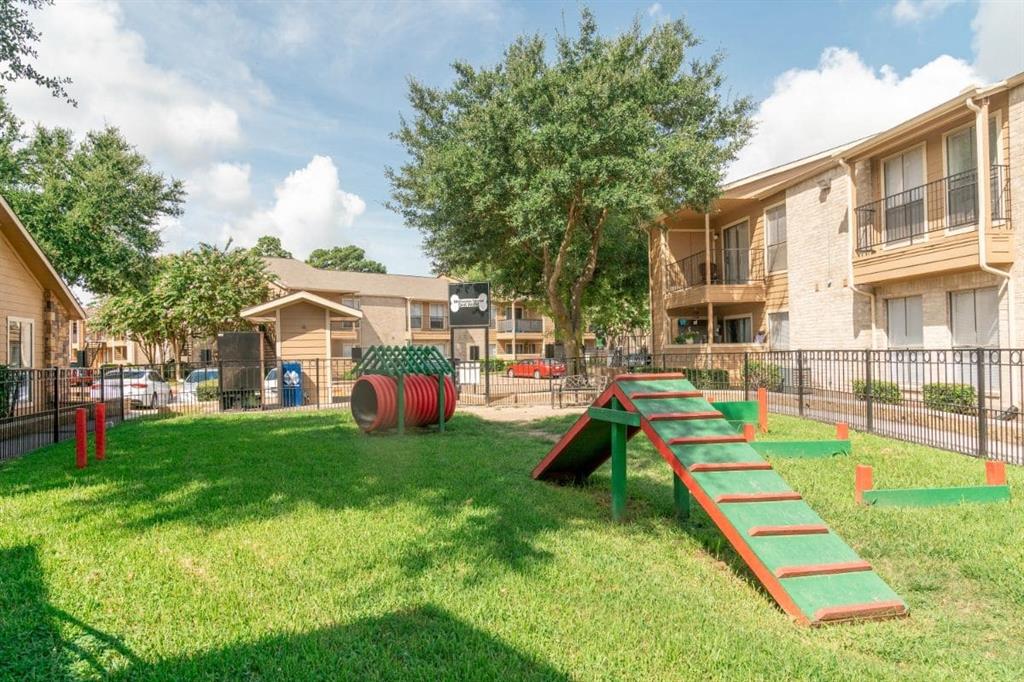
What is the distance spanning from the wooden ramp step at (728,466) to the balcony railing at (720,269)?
61.7 ft

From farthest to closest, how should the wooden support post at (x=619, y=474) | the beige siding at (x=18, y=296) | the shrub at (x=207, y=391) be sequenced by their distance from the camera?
the shrub at (x=207, y=391), the beige siding at (x=18, y=296), the wooden support post at (x=619, y=474)

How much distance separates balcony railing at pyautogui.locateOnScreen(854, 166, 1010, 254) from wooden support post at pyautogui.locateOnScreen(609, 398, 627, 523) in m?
12.5

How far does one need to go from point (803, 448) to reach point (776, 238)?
14.8 metres

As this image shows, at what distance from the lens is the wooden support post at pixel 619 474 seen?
6.28m

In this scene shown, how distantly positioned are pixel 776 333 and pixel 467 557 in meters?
19.8

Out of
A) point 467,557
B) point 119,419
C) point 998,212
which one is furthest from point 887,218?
point 119,419

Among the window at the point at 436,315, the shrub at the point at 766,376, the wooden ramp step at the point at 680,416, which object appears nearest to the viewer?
the wooden ramp step at the point at 680,416

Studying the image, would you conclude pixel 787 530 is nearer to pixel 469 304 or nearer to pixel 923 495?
pixel 923 495

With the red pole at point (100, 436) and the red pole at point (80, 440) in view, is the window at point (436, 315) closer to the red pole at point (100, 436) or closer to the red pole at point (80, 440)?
the red pole at point (100, 436)

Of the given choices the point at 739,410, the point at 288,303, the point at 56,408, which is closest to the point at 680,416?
the point at 739,410

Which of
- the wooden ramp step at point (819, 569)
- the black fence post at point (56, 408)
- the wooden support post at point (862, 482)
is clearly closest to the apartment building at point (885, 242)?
the wooden support post at point (862, 482)

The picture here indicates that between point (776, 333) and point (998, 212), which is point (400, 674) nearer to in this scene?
point (998, 212)

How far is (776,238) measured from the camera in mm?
22031

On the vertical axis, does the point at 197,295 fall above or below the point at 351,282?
below
